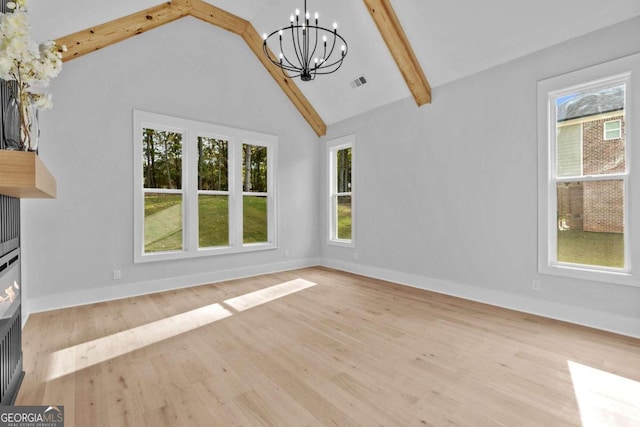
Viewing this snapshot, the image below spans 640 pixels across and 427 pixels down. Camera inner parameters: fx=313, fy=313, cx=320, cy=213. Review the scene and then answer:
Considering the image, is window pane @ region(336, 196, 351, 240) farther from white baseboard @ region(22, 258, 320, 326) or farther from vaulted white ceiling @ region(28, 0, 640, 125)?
vaulted white ceiling @ region(28, 0, 640, 125)

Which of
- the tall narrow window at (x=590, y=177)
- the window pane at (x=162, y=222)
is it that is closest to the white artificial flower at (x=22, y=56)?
the window pane at (x=162, y=222)

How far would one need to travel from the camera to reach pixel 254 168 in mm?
5520

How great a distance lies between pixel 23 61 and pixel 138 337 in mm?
2334

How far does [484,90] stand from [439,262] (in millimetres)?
2284

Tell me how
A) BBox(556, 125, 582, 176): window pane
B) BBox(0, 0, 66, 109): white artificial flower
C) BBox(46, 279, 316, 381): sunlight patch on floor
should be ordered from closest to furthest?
1. BBox(0, 0, 66, 109): white artificial flower
2. BBox(46, 279, 316, 381): sunlight patch on floor
3. BBox(556, 125, 582, 176): window pane

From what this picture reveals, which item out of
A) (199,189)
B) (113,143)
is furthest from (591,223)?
(113,143)

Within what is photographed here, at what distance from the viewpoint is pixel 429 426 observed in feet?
5.50

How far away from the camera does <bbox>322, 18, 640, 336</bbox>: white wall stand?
3125 millimetres

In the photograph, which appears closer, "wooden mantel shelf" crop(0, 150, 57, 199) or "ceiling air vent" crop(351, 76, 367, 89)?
"wooden mantel shelf" crop(0, 150, 57, 199)

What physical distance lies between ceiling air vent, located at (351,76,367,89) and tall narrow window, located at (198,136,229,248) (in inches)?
89.1

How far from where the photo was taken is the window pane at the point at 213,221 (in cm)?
489

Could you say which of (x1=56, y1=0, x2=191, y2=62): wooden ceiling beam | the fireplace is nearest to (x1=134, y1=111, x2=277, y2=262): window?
(x1=56, y1=0, x2=191, y2=62): wooden ceiling beam

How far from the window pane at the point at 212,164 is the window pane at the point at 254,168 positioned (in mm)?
357

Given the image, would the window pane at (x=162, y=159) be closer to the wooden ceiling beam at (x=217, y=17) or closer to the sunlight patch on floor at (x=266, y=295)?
the wooden ceiling beam at (x=217, y=17)
